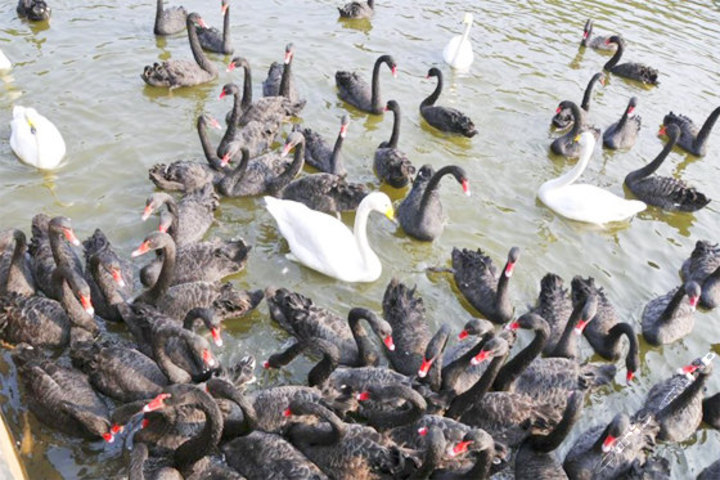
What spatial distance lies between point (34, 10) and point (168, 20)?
208 centimetres

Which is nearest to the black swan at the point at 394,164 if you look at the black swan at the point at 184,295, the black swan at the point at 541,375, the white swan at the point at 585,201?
the white swan at the point at 585,201

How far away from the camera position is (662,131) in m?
10.8

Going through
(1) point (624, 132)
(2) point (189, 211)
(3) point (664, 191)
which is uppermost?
(1) point (624, 132)

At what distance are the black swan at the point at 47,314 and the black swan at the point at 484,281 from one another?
3621 mm

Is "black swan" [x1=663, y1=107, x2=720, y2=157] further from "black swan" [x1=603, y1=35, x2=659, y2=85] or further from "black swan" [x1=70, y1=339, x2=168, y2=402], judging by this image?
"black swan" [x1=70, y1=339, x2=168, y2=402]

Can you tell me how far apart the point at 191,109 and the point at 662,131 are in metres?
7.39

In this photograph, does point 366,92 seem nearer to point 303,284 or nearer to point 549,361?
point 303,284

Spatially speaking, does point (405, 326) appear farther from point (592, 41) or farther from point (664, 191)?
point (592, 41)

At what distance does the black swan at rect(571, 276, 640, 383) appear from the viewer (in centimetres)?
615

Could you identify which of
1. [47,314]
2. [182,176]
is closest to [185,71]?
[182,176]

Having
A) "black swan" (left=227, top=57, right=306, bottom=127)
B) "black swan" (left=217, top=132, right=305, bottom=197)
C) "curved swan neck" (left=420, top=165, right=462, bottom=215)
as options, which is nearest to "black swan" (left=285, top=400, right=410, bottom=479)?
"curved swan neck" (left=420, top=165, right=462, bottom=215)

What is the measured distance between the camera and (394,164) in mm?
8359

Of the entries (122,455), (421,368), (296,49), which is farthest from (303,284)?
(296,49)

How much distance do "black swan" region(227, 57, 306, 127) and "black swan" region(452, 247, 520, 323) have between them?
3443 millimetres
